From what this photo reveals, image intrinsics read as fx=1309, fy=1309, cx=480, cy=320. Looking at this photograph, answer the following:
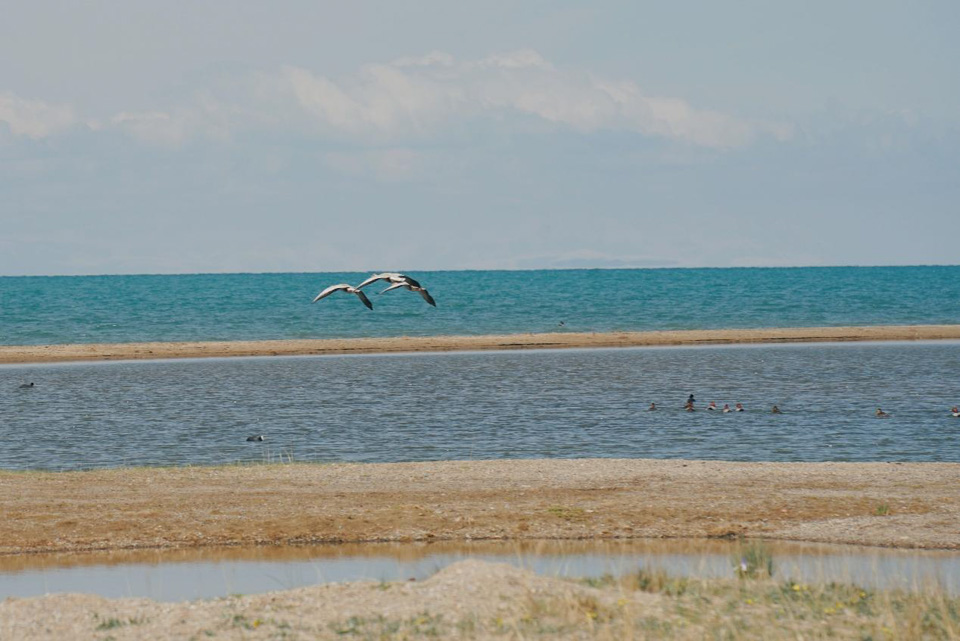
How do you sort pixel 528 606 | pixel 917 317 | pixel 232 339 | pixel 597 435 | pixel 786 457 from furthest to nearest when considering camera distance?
pixel 917 317 → pixel 232 339 → pixel 597 435 → pixel 786 457 → pixel 528 606

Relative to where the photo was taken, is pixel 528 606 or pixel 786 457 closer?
pixel 528 606

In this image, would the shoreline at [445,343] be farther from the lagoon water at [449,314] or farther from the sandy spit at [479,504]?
the sandy spit at [479,504]

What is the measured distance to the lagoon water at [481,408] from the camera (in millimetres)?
31125

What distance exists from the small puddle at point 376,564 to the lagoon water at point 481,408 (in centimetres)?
955

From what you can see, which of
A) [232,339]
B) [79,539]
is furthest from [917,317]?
[79,539]

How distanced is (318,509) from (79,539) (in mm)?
3954

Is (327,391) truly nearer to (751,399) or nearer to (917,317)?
(751,399)

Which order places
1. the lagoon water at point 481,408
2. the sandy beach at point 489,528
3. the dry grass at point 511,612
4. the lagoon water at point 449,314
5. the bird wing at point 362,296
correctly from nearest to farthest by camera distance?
the dry grass at point 511,612 < the sandy beach at point 489,528 < the bird wing at point 362,296 < the lagoon water at point 481,408 < the lagoon water at point 449,314

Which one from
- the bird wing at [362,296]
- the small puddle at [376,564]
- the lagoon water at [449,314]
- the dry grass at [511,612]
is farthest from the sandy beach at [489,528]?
the lagoon water at [449,314]

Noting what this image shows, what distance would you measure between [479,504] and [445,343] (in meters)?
47.9

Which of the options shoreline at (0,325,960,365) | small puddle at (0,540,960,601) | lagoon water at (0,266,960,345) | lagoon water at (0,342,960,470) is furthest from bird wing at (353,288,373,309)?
lagoon water at (0,266,960,345)

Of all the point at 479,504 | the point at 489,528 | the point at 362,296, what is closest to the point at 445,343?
the point at 362,296

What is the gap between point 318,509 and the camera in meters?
22.3

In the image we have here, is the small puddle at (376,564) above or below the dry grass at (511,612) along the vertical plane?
below
